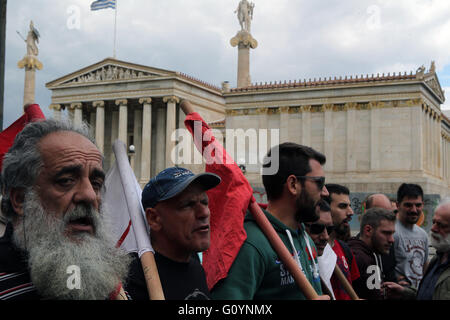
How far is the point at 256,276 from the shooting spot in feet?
10.2

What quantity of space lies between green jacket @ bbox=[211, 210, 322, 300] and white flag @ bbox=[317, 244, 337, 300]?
2.86 ft

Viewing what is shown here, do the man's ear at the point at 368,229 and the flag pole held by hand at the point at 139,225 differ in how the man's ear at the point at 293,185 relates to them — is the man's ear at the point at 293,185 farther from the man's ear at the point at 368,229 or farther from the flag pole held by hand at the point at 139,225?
the man's ear at the point at 368,229

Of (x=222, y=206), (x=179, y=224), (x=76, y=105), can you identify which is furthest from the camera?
(x=76, y=105)

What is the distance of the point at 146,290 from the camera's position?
108 inches

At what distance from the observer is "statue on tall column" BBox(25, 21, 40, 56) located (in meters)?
49.5

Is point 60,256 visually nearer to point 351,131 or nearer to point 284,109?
point 351,131

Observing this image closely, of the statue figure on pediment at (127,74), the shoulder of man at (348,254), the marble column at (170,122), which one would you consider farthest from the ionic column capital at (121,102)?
the shoulder of man at (348,254)

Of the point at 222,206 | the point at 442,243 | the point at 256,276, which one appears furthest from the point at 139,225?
the point at 442,243

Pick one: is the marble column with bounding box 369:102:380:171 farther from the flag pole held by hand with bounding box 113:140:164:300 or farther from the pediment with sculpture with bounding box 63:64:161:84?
the flag pole held by hand with bounding box 113:140:164:300

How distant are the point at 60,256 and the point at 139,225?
118 centimetres

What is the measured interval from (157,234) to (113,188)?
697 mm

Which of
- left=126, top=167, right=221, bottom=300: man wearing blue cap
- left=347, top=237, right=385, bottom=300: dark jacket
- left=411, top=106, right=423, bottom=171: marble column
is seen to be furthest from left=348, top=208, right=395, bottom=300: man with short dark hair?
left=411, top=106, right=423, bottom=171: marble column
